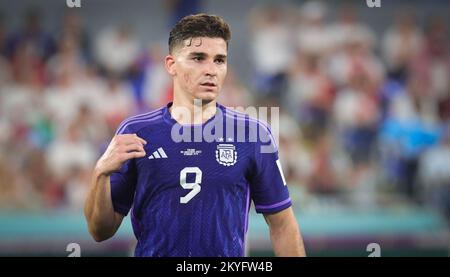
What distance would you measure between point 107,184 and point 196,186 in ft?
1.68

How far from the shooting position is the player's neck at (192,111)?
442 cm

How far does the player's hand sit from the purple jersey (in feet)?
0.52

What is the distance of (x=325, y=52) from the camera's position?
1096cm

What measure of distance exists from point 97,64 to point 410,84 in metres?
4.48

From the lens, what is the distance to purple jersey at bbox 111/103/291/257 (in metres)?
4.27

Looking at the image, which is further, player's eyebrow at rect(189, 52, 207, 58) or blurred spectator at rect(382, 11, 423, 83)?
blurred spectator at rect(382, 11, 423, 83)

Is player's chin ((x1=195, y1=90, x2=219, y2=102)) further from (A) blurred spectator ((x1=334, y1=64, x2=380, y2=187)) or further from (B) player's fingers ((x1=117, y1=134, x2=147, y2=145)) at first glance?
(A) blurred spectator ((x1=334, y1=64, x2=380, y2=187))

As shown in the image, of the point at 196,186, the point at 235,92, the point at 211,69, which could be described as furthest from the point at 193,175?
the point at 235,92

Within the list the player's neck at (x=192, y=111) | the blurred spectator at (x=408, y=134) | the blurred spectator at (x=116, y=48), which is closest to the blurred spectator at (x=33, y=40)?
the blurred spectator at (x=116, y=48)

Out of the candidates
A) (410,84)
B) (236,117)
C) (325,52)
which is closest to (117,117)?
(325,52)

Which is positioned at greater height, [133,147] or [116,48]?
[116,48]

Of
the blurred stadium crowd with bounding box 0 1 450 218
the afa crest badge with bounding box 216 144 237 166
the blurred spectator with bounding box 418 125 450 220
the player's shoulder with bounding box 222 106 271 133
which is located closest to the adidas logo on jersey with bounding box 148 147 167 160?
the afa crest badge with bounding box 216 144 237 166

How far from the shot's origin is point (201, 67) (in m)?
4.42

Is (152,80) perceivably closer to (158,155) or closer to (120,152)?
(158,155)
